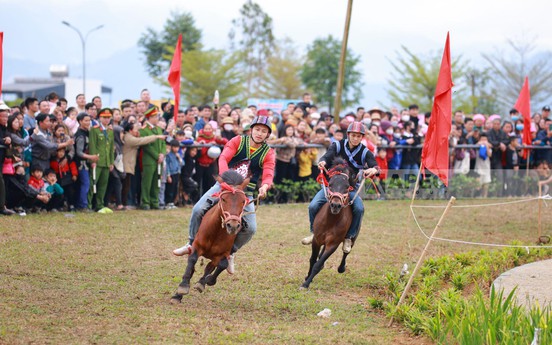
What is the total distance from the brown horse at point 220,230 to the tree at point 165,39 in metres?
63.9

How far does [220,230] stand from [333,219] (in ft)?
7.97

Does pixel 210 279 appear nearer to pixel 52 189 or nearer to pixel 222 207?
pixel 222 207

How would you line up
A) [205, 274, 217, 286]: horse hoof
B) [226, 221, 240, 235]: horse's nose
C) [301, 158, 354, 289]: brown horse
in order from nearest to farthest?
1. [226, 221, 240, 235]: horse's nose
2. [205, 274, 217, 286]: horse hoof
3. [301, 158, 354, 289]: brown horse

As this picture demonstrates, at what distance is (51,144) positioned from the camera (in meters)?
15.8

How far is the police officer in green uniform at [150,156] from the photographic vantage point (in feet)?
58.2

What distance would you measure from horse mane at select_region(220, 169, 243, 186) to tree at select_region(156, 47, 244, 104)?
51.7 metres

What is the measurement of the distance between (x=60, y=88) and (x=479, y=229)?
6791 cm

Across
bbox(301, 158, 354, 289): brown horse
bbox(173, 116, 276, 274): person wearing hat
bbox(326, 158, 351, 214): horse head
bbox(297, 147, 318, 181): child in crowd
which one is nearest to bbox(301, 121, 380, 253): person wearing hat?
bbox(301, 158, 354, 289): brown horse

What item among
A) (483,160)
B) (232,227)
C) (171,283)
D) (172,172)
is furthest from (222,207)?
(483,160)

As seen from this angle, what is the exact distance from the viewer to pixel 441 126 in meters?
11.7

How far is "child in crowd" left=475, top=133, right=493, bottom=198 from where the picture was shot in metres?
23.4

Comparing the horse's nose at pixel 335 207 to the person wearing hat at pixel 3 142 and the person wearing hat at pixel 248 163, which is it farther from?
the person wearing hat at pixel 3 142

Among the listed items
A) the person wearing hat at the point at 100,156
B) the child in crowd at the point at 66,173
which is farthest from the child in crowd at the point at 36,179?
the person wearing hat at the point at 100,156

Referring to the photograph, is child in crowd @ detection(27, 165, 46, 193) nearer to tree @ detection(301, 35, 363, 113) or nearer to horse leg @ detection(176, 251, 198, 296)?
horse leg @ detection(176, 251, 198, 296)
